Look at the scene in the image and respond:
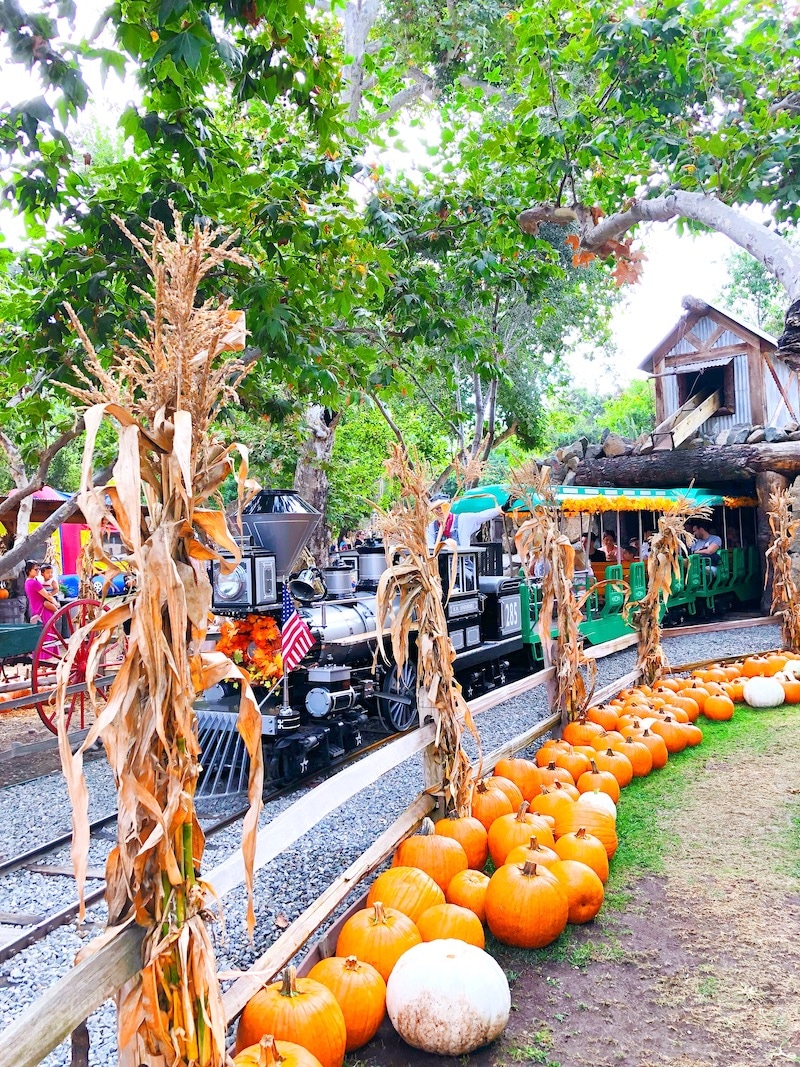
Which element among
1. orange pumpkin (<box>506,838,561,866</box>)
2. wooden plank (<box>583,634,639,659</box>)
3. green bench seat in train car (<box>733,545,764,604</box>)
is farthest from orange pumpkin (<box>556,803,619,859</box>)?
green bench seat in train car (<box>733,545,764,604</box>)

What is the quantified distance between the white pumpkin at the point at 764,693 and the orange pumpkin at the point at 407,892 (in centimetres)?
515

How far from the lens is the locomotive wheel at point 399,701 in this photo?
7.53 meters

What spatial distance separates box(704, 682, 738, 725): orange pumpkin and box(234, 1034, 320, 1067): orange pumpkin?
5667 millimetres

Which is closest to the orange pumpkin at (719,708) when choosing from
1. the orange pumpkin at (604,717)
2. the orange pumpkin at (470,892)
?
the orange pumpkin at (604,717)

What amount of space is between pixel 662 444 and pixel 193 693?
1693 centimetres

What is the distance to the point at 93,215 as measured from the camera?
4766 mm

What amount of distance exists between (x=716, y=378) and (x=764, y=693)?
49.3 ft

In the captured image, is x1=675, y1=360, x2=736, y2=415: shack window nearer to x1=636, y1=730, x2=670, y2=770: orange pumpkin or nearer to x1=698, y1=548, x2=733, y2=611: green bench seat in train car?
x1=698, y1=548, x2=733, y2=611: green bench seat in train car

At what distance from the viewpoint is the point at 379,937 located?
2936 millimetres

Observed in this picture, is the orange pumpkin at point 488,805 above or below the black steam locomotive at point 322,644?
below

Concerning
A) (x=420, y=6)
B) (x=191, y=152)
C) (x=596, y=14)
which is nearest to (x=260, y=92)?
(x=191, y=152)

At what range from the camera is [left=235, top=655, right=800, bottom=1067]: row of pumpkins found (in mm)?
2475

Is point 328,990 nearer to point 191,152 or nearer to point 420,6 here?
point 191,152

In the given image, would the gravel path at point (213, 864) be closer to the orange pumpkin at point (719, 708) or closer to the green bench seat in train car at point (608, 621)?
the orange pumpkin at point (719, 708)
